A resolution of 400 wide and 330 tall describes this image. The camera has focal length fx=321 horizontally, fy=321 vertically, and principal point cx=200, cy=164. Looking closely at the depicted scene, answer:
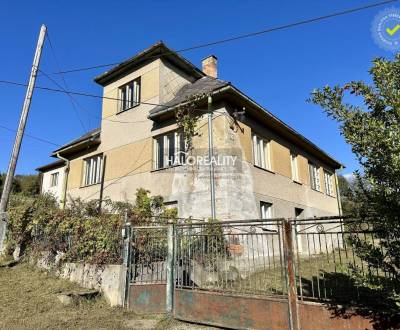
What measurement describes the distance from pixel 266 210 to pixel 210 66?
849 cm

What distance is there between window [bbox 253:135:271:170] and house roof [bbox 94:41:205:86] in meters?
5.28

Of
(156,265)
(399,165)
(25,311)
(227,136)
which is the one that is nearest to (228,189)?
(227,136)

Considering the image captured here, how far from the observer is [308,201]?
51.9 ft

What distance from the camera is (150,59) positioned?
14656mm

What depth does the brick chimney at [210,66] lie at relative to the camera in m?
16.9

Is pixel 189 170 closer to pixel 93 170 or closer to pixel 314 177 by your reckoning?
pixel 93 170

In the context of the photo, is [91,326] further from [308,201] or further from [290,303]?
[308,201]

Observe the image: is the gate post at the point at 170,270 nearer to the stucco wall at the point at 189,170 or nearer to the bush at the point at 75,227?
the bush at the point at 75,227

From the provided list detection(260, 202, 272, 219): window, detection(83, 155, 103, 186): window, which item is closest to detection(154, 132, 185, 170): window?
detection(260, 202, 272, 219): window

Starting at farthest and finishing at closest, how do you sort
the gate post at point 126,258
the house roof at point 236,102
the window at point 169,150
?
the window at point 169,150
the house roof at point 236,102
the gate post at point 126,258

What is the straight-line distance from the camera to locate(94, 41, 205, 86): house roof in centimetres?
1430

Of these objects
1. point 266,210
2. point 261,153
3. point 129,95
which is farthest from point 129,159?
point 266,210

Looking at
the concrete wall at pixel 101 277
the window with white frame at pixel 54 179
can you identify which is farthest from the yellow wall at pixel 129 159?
the window with white frame at pixel 54 179

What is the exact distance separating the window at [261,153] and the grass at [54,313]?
25.1 feet
